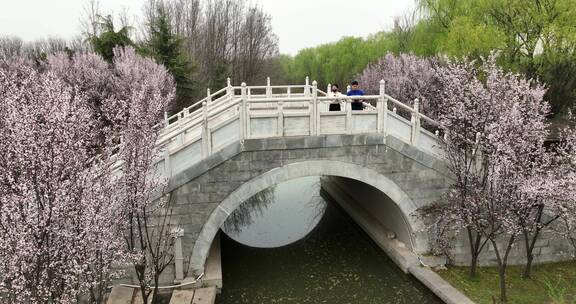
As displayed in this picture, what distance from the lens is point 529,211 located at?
429 inches

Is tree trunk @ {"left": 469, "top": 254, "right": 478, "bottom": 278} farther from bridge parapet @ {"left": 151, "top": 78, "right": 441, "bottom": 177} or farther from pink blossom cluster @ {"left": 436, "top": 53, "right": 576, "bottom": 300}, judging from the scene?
bridge parapet @ {"left": 151, "top": 78, "right": 441, "bottom": 177}

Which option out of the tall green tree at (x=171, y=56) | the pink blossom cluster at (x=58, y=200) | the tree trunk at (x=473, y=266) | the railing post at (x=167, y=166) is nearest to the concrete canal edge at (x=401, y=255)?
the tree trunk at (x=473, y=266)

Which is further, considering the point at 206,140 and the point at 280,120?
the point at 280,120

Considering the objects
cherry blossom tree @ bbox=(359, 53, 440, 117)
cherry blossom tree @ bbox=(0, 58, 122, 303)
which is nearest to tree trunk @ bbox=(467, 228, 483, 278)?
cherry blossom tree @ bbox=(0, 58, 122, 303)

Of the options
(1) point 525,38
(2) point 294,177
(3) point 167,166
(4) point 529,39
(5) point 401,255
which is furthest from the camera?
(1) point 525,38

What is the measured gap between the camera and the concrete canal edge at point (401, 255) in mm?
11070

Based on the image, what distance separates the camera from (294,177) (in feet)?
38.7

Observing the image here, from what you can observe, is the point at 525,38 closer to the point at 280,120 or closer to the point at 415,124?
the point at 415,124

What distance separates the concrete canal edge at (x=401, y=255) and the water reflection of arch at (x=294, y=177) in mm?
617

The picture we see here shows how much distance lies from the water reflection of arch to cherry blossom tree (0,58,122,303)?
3.91 metres

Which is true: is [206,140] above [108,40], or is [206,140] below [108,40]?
below

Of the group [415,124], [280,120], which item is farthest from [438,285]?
[280,120]

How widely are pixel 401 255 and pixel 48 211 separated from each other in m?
10.1

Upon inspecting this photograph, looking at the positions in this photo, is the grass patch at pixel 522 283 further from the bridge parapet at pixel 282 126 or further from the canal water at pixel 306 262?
the bridge parapet at pixel 282 126
